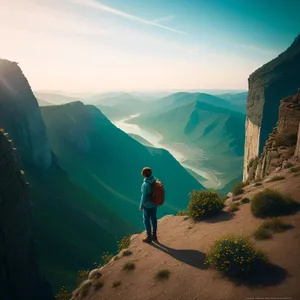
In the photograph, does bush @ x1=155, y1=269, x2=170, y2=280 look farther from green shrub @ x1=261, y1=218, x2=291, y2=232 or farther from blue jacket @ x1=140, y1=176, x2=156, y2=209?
green shrub @ x1=261, y1=218, x2=291, y2=232

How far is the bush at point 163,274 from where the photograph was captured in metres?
8.82

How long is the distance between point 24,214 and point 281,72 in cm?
5897

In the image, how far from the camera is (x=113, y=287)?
31.0 ft

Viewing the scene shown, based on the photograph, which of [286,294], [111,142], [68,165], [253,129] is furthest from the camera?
[111,142]

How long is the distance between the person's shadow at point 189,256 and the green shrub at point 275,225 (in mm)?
2485

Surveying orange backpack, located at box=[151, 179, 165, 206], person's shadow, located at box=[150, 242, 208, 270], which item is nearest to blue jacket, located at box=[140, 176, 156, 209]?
orange backpack, located at box=[151, 179, 165, 206]

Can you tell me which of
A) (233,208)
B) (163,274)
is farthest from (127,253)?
(233,208)

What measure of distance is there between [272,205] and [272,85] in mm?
55878

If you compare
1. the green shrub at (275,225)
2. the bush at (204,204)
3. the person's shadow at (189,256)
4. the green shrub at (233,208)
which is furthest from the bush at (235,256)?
the bush at (204,204)

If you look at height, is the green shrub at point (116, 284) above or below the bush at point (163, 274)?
below

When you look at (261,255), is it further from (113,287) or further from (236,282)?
(113,287)

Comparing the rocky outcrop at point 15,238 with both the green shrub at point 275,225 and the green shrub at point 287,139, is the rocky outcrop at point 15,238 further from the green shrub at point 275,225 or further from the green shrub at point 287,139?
the green shrub at point 287,139

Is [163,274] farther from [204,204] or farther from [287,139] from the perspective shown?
[287,139]

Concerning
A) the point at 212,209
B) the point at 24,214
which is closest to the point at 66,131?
the point at 24,214
